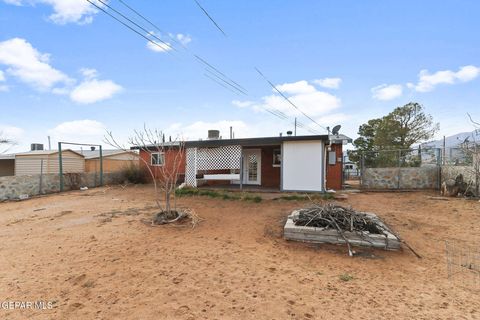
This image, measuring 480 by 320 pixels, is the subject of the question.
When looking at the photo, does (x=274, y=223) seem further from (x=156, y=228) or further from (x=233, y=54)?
(x=233, y=54)

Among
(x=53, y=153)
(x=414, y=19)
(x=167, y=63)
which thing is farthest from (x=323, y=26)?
(x=53, y=153)

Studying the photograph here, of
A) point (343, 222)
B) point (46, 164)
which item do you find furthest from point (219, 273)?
point (46, 164)

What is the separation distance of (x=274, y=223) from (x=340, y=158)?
7.78 metres

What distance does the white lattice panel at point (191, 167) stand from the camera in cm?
1155

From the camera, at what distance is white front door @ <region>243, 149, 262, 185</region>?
1256cm

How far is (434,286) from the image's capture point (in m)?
3.07

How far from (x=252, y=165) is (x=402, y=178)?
718cm

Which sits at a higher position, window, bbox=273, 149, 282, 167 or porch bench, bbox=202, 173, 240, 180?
window, bbox=273, 149, 282, 167

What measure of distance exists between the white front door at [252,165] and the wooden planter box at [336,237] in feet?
25.2

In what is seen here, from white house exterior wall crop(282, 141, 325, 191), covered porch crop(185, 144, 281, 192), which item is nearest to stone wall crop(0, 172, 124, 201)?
covered porch crop(185, 144, 281, 192)

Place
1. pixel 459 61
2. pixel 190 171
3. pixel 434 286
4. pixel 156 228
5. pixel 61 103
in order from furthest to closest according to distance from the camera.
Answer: pixel 61 103 < pixel 190 171 < pixel 459 61 < pixel 156 228 < pixel 434 286

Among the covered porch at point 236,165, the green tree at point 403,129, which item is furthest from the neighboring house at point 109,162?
the green tree at point 403,129

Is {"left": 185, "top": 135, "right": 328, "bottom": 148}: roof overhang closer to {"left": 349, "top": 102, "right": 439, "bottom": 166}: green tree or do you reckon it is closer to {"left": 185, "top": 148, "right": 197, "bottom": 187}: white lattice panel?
{"left": 185, "top": 148, "right": 197, "bottom": 187}: white lattice panel

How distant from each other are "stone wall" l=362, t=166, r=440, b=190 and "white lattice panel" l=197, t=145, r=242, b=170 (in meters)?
6.49
